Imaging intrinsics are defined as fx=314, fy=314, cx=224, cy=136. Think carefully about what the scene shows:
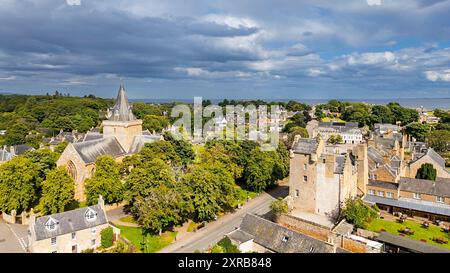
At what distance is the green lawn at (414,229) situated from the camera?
35188 millimetres

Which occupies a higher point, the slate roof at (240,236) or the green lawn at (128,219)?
the slate roof at (240,236)

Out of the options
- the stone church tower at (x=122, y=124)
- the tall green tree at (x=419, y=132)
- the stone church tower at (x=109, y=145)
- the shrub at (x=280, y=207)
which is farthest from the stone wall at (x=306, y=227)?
the tall green tree at (x=419, y=132)

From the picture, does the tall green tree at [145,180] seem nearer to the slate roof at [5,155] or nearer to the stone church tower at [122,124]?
the stone church tower at [122,124]

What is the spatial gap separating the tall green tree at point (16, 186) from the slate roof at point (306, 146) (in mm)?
35046

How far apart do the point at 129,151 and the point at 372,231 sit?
40.2m

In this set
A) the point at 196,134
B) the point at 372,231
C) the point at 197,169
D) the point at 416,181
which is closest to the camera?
the point at 372,231

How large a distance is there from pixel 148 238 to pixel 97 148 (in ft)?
71.2

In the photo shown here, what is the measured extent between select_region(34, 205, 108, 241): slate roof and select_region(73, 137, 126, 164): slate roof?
14191 mm

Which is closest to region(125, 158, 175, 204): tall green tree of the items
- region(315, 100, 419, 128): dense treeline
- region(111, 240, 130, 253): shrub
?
region(111, 240, 130, 253): shrub

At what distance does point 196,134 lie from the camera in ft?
318
